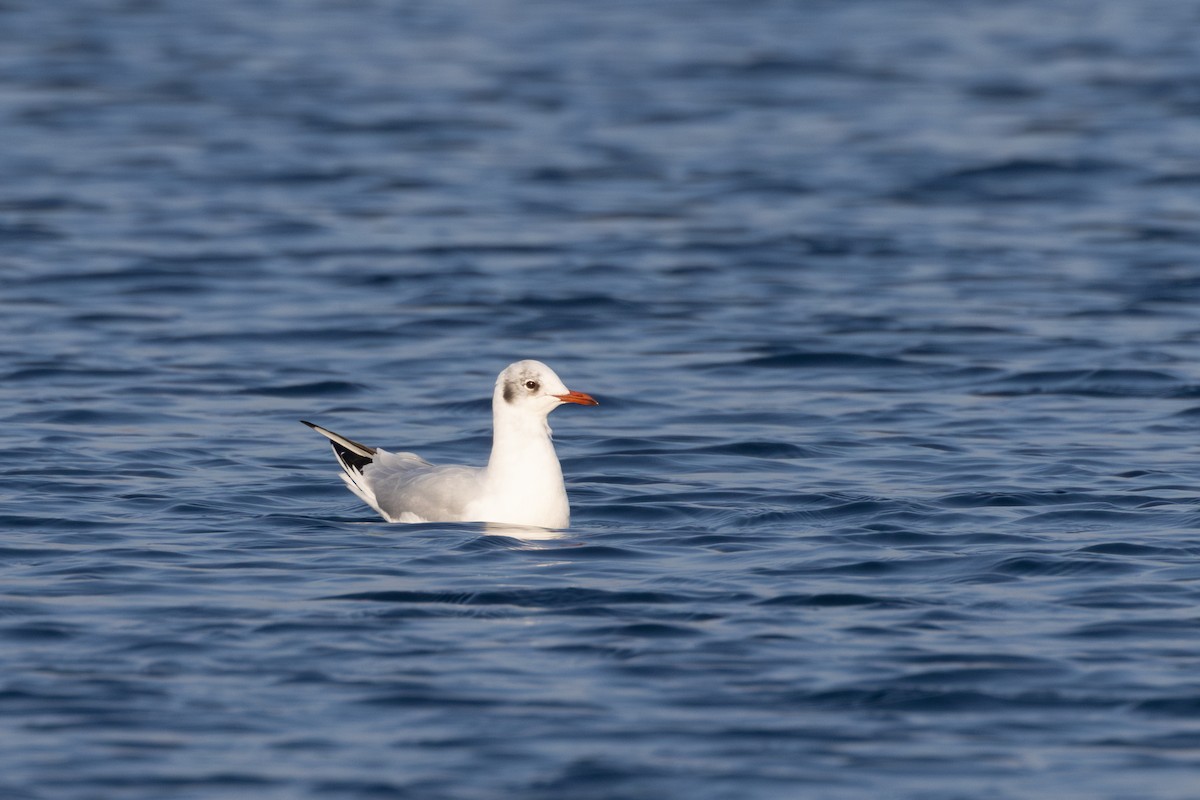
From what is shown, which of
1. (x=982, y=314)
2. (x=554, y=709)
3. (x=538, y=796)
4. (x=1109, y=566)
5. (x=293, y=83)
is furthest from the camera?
(x=293, y=83)

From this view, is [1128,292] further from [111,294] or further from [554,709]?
[554,709]

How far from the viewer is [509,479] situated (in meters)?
12.2

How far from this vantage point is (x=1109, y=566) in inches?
451

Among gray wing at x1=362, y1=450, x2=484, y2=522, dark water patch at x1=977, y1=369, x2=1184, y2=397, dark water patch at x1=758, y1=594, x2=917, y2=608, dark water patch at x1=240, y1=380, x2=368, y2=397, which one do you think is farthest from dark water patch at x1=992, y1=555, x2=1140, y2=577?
dark water patch at x1=240, y1=380, x2=368, y2=397

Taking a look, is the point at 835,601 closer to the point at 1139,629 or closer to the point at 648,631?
the point at 648,631

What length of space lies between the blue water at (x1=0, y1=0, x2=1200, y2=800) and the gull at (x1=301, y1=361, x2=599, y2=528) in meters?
0.39

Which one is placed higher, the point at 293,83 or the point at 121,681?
the point at 293,83

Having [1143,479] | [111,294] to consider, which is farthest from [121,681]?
[111,294]

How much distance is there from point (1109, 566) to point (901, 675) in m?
2.45

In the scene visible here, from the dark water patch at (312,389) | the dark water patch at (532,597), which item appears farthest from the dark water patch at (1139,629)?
the dark water patch at (312,389)

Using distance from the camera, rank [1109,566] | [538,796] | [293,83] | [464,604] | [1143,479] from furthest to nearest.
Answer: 1. [293,83]
2. [1143,479]
3. [1109,566]
4. [464,604]
5. [538,796]

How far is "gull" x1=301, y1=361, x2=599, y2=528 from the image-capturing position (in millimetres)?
12227

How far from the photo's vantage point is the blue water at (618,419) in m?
8.89

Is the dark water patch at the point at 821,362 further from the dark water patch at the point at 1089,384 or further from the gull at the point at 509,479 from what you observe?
the gull at the point at 509,479
